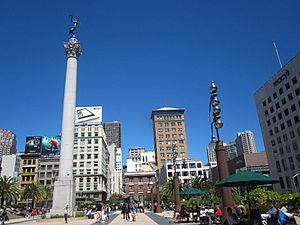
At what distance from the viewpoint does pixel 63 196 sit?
40.9m

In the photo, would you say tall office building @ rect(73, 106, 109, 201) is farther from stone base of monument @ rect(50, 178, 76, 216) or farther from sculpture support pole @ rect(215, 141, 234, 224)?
sculpture support pole @ rect(215, 141, 234, 224)

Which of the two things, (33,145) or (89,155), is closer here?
(89,155)

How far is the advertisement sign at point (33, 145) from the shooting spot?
332 feet

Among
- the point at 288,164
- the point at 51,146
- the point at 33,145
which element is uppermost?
the point at 33,145

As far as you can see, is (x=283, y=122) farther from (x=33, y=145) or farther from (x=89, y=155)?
(x=33, y=145)

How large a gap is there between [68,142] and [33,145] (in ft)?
211

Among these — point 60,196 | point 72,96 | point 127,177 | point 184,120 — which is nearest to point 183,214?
point 60,196

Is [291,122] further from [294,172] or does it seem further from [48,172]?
[48,172]

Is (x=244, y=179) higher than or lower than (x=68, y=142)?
lower

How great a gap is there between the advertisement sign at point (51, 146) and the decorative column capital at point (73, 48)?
5286 centimetres

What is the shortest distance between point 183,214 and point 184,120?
4588 inches

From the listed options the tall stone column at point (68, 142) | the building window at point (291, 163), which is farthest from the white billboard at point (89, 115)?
the building window at point (291, 163)

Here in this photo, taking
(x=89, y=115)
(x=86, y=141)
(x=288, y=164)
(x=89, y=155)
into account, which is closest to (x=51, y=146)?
(x=86, y=141)

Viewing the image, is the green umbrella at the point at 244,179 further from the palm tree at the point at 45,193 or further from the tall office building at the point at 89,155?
the tall office building at the point at 89,155
